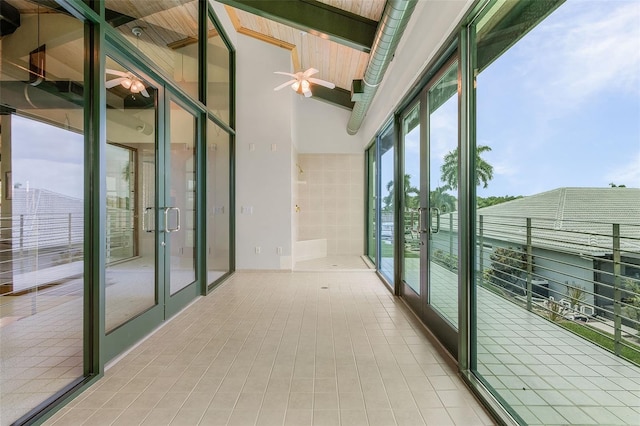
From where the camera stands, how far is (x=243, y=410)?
6.15 feet

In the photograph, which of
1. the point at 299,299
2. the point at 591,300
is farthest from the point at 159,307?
the point at 591,300

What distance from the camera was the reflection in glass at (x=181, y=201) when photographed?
3479 mm

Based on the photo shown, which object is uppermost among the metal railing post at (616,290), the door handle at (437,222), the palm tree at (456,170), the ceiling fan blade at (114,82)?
the ceiling fan blade at (114,82)

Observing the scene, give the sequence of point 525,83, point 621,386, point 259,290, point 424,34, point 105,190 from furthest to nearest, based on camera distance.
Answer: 1. point 259,290
2. point 424,34
3. point 105,190
4. point 525,83
5. point 621,386

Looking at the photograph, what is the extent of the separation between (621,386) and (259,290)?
3870mm

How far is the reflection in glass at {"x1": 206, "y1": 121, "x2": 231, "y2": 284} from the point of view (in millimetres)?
4742

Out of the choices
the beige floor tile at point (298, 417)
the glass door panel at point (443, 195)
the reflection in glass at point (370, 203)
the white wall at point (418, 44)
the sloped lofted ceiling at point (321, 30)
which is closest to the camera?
the beige floor tile at point (298, 417)

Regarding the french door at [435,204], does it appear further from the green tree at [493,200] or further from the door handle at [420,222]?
the green tree at [493,200]

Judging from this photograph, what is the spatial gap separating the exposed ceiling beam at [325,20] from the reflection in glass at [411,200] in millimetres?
1188

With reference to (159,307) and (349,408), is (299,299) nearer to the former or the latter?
(159,307)

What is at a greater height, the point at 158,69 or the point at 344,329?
the point at 158,69

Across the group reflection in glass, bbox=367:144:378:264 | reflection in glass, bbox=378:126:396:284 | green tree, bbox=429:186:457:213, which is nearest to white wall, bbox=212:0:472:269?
reflection in glass, bbox=378:126:396:284

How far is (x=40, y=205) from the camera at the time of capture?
203 cm

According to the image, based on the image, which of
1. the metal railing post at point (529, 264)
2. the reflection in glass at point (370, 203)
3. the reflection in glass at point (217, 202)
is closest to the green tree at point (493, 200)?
the metal railing post at point (529, 264)
